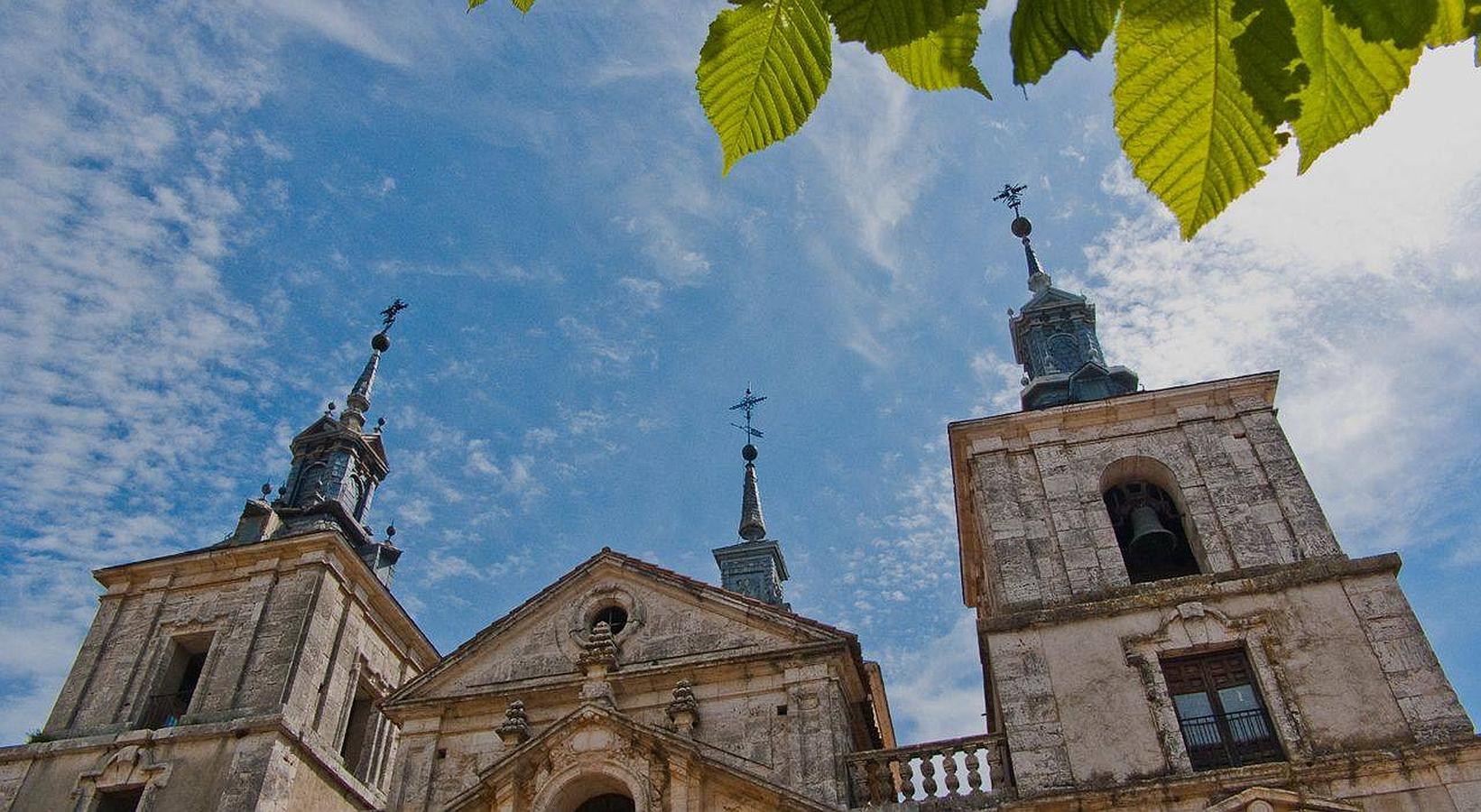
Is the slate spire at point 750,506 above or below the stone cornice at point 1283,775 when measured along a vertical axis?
above

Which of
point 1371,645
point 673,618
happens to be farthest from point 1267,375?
point 673,618

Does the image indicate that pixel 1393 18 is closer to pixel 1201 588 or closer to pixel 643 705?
pixel 1201 588

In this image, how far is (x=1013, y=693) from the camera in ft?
38.4

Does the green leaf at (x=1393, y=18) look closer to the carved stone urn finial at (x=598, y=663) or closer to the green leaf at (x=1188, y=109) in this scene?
the green leaf at (x=1188, y=109)

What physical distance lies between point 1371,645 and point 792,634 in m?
6.25

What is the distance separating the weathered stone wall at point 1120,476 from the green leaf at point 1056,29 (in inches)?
460

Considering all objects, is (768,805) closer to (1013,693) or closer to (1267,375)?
(1013,693)

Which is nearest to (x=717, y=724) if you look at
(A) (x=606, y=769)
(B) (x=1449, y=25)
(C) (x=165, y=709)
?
(A) (x=606, y=769)

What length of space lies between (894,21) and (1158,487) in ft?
45.2

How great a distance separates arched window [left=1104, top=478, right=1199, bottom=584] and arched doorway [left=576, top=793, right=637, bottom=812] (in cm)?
641

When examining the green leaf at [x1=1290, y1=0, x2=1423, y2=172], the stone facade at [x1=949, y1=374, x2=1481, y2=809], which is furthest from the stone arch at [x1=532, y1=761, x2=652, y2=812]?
the green leaf at [x1=1290, y1=0, x2=1423, y2=172]

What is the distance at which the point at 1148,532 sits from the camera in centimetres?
1323

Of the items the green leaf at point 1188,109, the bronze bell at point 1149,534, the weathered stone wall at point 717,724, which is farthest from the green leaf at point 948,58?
the bronze bell at point 1149,534

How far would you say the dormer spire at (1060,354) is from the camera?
17484 mm
